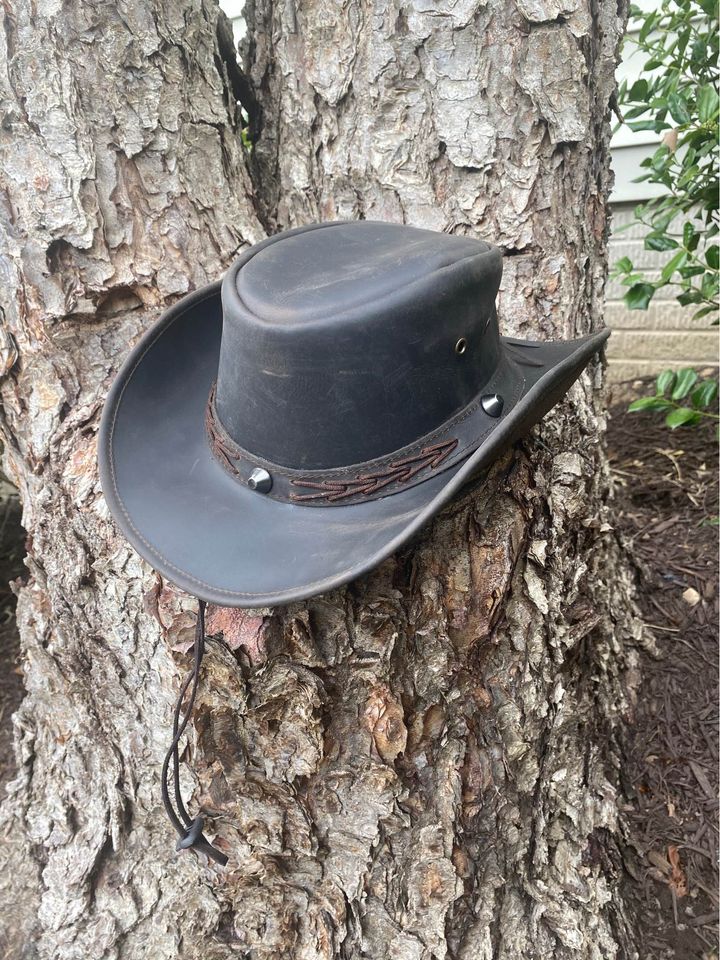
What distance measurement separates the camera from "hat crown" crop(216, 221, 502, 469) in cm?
117

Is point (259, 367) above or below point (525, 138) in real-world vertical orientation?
below

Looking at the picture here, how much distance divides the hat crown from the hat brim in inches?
4.7

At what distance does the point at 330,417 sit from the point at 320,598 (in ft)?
1.51

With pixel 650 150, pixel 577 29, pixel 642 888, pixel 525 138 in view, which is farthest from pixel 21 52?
pixel 650 150

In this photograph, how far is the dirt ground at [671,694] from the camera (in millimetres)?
2111

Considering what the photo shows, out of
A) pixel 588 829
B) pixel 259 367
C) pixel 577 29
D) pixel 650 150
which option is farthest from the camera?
pixel 650 150

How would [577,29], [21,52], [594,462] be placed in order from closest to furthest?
[21,52] < [577,29] < [594,462]

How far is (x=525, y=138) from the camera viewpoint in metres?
1.88

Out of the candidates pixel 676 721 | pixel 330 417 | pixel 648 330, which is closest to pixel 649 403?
pixel 676 721

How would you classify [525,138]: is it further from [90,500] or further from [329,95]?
[90,500]

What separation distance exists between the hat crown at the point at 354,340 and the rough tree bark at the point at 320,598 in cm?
36

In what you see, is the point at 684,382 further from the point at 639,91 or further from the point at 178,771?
the point at 178,771

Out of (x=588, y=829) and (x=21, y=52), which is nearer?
(x=21, y=52)

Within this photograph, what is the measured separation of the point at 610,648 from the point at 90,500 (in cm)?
159
